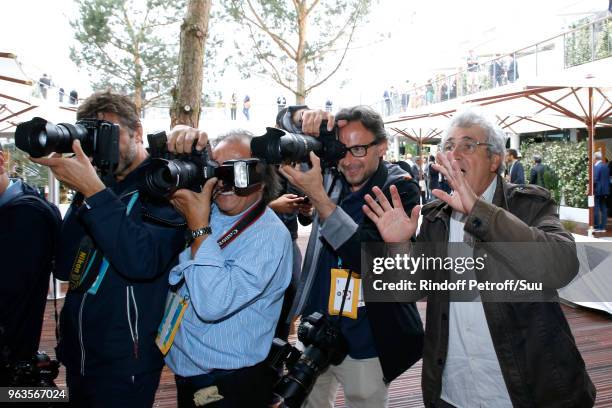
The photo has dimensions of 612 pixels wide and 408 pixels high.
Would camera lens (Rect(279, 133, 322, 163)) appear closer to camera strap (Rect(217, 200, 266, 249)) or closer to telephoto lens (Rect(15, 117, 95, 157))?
camera strap (Rect(217, 200, 266, 249))

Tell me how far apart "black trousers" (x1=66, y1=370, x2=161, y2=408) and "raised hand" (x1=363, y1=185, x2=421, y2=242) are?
856 mm

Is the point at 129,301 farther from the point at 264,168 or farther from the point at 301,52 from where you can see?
the point at 301,52

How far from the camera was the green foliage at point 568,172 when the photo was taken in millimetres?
11242

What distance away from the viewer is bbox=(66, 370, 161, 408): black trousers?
1.52 metres

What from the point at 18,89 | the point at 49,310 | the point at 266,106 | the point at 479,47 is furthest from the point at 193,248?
the point at 479,47

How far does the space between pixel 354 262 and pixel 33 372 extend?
1.10 metres

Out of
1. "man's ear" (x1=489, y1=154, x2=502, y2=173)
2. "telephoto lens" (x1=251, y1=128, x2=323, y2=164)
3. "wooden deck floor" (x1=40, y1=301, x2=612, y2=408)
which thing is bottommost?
"wooden deck floor" (x1=40, y1=301, x2=612, y2=408)

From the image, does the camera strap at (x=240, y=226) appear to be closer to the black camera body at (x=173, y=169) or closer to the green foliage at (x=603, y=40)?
the black camera body at (x=173, y=169)

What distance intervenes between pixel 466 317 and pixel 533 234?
14.0 inches

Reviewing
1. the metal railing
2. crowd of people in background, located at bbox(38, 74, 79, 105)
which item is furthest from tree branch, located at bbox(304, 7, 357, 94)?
crowd of people in background, located at bbox(38, 74, 79, 105)

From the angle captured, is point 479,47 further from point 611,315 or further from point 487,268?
point 487,268

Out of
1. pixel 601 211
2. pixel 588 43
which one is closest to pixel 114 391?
pixel 601 211

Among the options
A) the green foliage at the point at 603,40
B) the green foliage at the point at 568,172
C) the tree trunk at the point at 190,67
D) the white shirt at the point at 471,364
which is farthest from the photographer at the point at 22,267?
the green foliage at the point at 603,40

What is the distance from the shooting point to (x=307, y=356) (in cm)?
166
